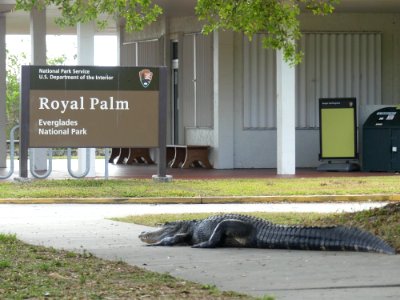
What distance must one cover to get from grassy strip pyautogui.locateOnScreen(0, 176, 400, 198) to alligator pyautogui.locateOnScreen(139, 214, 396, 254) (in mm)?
7750

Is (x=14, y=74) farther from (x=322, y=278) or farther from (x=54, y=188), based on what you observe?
(x=322, y=278)

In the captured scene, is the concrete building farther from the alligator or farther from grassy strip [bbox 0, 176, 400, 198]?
the alligator

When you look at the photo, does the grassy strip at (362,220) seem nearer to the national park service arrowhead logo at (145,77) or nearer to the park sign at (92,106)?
the park sign at (92,106)

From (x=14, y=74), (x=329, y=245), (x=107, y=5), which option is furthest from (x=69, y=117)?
(x=14, y=74)

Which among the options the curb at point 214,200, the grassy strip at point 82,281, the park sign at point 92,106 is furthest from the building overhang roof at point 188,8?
the grassy strip at point 82,281

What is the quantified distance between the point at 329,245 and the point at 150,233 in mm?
2287

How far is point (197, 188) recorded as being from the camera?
2158cm

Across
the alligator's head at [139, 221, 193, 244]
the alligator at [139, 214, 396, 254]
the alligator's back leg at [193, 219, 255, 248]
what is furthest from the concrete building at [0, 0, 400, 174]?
the alligator's back leg at [193, 219, 255, 248]

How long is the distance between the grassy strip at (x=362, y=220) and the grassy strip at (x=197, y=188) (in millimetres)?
4696

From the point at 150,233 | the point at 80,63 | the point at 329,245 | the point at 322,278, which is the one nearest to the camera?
the point at 322,278

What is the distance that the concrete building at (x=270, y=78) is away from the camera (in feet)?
95.7

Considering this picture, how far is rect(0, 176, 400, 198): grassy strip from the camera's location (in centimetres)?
2044

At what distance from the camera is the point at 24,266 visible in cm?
1019

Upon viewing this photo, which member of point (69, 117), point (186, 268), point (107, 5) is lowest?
point (186, 268)
